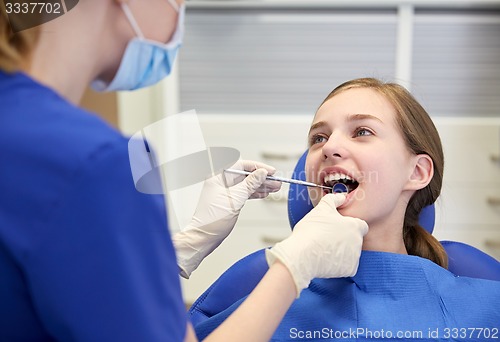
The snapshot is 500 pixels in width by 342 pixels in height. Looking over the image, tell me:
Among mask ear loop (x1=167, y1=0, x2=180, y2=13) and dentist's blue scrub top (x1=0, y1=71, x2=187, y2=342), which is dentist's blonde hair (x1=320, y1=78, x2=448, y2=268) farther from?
dentist's blue scrub top (x1=0, y1=71, x2=187, y2=342)

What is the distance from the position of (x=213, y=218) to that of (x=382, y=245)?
382 mm

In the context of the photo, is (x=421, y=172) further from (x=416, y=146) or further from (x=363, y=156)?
(x=363, y=156)

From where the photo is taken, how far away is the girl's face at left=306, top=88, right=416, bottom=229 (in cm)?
116

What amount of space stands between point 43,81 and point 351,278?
0.73m

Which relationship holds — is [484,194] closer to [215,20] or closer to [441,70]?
[441,70]

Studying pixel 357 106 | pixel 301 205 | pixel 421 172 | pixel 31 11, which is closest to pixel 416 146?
pixel 421 172

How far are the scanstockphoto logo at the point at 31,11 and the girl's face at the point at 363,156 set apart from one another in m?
0.62

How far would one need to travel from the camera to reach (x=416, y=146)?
4.09ft

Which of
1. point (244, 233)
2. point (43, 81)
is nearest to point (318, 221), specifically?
point (43, 81)

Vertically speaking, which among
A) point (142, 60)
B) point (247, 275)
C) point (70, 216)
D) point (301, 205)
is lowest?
point (247, 275)

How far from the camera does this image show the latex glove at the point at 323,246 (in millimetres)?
911

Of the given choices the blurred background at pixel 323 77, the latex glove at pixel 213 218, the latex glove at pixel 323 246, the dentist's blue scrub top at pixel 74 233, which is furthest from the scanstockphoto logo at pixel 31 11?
the blurred background at pixel 323 77

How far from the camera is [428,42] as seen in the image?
7.75 feet

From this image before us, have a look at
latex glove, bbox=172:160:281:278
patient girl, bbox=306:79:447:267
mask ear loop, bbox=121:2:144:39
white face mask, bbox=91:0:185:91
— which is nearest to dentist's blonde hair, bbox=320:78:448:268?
patient girl, bbox=306:79:447:267
